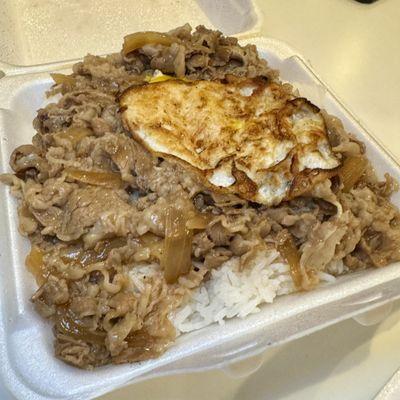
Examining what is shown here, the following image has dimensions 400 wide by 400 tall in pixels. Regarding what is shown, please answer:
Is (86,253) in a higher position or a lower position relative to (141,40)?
lower

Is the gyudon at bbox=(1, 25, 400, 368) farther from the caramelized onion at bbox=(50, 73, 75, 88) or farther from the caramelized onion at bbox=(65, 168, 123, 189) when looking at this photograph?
the caramelized onion at bbox=(50, 73, 75, 88)

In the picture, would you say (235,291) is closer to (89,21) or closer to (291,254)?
(291,254)

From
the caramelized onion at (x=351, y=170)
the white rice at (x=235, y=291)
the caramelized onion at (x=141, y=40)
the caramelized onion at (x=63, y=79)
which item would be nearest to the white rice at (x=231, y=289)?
the white rice at (x=235, y=291)

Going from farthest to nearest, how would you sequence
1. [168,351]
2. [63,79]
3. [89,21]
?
1. [89,21]
2. [63,79]
3. [168,351]

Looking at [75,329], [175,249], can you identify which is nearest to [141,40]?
[175,249]

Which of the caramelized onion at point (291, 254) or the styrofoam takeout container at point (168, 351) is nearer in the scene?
the styrofoam takeout container at point (168, 351)

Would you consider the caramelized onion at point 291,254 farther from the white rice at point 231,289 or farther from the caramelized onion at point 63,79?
the caramelized onion at point 63,79

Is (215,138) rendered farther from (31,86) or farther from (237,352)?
(31,86)
